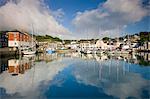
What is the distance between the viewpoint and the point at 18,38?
142 feet

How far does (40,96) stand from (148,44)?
→ 3801cm

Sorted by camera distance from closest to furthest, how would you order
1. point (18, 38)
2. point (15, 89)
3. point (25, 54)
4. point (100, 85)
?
point (15, 89), point (100, 85), point (25, 54), point (18, 38)

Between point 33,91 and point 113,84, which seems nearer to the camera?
point 33,91

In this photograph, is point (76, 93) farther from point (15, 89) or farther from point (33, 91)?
point (15, 89)

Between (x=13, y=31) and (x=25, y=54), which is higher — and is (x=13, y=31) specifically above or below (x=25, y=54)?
above

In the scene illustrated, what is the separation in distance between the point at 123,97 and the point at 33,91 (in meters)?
2.76

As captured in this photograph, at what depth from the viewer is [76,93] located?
8.09 m

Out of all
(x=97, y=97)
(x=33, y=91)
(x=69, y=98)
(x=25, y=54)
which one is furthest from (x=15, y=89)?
(x=25, y=54)

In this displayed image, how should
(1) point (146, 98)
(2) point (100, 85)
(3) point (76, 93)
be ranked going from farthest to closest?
(2) point (100, 85), (3) point (76, 93), (1) point (146, 98)

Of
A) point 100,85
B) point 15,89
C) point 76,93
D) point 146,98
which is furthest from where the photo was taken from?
point 100,85

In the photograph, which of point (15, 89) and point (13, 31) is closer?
point (15, 89)

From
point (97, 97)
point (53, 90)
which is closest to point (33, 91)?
point (53, 90)

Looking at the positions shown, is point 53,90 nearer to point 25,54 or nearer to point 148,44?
point 25,54

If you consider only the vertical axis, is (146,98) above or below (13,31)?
below
